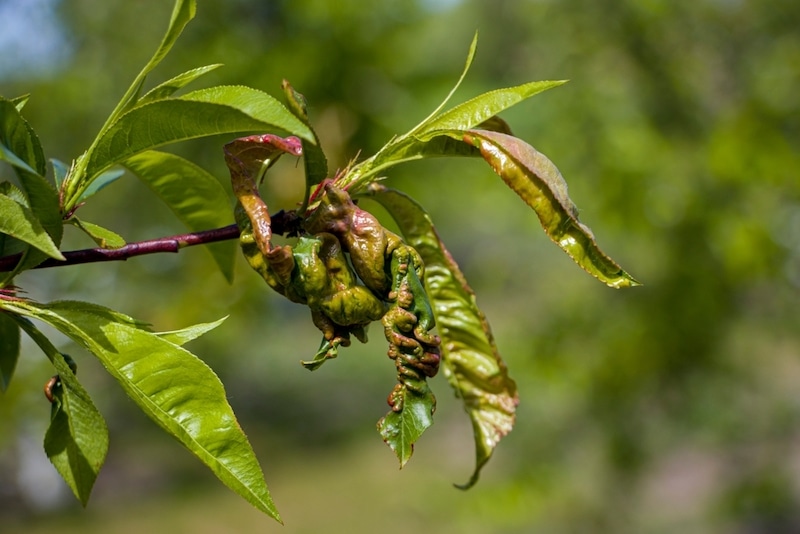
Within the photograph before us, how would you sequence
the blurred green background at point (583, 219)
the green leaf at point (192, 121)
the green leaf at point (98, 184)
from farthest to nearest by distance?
1. the blurred green background at point (583, 219)
2. the green leaf at point (98, 184)
3. the green leaf at point (192, 121)

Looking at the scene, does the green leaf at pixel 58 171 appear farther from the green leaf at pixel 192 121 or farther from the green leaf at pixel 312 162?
the green leaf at pixel 312 162

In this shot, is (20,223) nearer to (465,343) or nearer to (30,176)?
(30,176)

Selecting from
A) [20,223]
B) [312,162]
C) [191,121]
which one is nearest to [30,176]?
[20,223]

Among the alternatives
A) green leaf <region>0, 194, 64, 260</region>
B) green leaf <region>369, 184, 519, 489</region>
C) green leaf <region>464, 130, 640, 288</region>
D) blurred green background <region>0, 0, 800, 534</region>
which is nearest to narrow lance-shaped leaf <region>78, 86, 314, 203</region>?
green leaf <region>0, 194, 64, 260</region>

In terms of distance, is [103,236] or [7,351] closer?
[103,236]


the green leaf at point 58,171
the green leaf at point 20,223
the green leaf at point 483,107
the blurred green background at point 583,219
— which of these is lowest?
the green leaf at point 20,223

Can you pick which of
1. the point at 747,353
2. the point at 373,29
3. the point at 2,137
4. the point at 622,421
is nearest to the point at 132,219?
the point at 373,29

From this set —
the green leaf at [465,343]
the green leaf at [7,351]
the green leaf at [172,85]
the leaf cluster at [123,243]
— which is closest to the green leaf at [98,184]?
the leaf cluster at [123,243]

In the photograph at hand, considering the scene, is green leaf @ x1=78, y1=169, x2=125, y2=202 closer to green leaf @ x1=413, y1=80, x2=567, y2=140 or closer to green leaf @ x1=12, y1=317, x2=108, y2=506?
green leaf @ x1=12, y1=317, x2=108, y2=506
